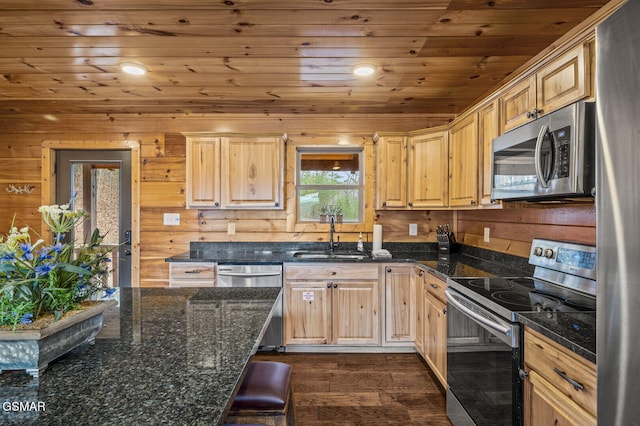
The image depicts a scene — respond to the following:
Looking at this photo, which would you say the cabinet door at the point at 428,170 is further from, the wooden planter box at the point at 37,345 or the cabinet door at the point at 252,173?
the wooden planter box at the point at 37,345

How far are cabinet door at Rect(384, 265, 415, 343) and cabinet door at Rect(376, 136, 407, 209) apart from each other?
68cm

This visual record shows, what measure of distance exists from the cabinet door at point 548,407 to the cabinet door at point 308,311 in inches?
70.8

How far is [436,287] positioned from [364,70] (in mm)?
1705

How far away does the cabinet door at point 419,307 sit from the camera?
276 cm

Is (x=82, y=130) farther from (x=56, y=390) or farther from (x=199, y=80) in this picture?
(x=56, y=390)

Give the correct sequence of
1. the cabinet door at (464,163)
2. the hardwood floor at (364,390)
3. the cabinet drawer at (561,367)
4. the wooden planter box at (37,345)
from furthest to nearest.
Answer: the cabinet door at (464,163) < the hardwood floor at (364,390) < the cabinet drawer at (561,367) < the wooden planter box at (37,345)

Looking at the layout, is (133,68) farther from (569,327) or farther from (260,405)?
(569,327)

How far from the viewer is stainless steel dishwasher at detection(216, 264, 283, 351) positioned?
2938 mm

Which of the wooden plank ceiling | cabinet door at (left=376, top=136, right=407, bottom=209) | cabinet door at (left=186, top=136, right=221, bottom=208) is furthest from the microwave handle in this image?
cabinet door at (left=186, top=136, right=221, bottom=208)

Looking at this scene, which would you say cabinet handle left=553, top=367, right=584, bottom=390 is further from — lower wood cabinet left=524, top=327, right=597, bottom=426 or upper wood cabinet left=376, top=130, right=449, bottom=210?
upper wood cabinet left=376, top=130, right=449, bottom=210

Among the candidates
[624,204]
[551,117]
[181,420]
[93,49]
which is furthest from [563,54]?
[93,49]

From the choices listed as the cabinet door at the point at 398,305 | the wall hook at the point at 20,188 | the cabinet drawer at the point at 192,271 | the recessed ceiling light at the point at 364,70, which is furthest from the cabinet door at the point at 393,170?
the wall hook at the point at 20,188

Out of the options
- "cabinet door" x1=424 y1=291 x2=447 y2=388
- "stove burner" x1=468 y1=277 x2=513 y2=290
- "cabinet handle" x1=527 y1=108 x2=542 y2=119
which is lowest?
"cabinet door" x1=424 y1=291 x2=447 y2=388

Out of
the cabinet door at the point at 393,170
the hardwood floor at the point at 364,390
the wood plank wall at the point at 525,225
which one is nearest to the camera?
the wood plank wall at the point at 525,225
